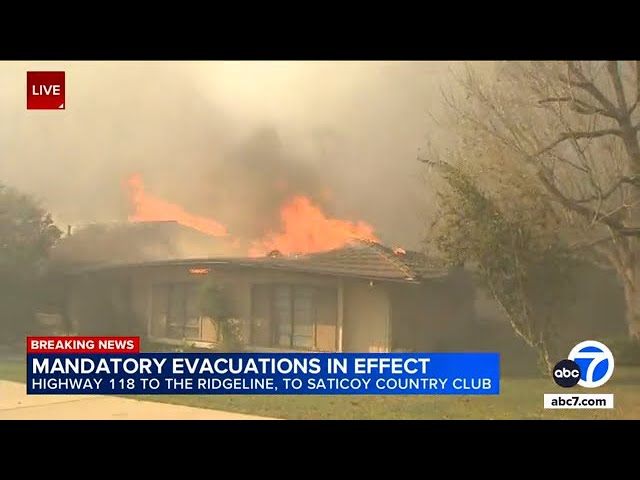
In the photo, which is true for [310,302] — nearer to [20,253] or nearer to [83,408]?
[83,408]

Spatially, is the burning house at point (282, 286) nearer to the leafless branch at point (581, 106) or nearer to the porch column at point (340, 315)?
the porch column at point (340, 315)

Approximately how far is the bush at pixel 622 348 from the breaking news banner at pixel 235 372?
878mm

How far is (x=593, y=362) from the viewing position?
5.09m

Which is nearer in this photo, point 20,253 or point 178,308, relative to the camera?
point 178,308

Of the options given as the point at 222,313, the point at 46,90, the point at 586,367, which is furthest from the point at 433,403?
the point at 46,90

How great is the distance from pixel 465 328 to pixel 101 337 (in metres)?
2.83

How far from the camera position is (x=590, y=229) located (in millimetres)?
5129

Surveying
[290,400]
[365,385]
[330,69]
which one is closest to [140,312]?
[290,400]

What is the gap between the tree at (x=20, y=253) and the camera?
516 cm

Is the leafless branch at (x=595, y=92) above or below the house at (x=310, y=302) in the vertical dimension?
above

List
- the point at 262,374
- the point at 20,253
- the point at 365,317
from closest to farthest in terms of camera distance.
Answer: the point at 365,317 < the point at 262,374 < the point at 20,253

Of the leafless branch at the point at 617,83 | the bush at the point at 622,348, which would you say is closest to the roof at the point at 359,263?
the bush at the point at 622,348

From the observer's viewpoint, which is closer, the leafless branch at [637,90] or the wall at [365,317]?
the wall at [365,317]

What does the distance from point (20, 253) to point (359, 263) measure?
2.69 m
